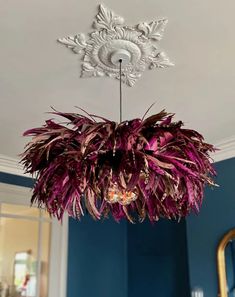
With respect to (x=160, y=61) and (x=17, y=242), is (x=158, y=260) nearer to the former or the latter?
(x=17, y=242)

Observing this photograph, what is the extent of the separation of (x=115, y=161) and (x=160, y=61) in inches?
33.2

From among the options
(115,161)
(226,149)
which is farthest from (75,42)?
(226,149)

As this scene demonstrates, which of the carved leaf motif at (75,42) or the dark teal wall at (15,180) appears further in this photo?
the dark teal wall at (15,180)

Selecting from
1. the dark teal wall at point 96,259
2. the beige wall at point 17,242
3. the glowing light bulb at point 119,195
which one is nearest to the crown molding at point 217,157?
the beige wall at point 17,242

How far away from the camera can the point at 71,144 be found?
143 cm

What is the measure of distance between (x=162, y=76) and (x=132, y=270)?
2.60 meters

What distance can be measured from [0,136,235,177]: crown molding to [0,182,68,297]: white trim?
0.16 m

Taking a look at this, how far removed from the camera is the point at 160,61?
200cm

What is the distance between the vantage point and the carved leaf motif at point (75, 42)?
71.1 inches

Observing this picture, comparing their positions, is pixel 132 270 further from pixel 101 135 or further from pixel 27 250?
pixel 101 135

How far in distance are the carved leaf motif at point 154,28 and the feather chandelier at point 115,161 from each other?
0.50 metres

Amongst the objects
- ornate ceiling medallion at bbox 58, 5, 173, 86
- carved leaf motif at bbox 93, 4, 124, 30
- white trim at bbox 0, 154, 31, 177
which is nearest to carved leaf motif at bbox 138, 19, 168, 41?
ornate ceiling medallion at bbox 58, 5, 173, 86

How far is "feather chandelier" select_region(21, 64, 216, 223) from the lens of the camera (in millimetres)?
1380

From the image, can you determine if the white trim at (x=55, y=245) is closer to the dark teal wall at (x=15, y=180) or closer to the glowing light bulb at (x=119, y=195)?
the dark teal wall at (x=15, y=180)
